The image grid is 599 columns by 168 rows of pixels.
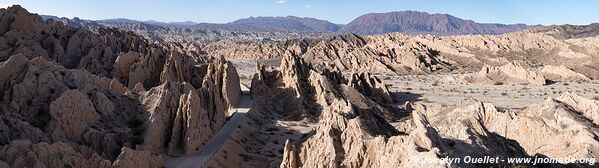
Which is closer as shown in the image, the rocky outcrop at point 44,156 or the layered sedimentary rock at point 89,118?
the rocky outcrop at point 44,156

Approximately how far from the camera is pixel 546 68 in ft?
309

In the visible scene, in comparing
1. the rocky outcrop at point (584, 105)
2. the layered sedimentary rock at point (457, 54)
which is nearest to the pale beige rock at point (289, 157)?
the rocky outcrop at point (584, 105)

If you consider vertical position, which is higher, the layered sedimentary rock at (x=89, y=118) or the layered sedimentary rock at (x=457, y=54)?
the layered sedimentary rock at (x=89, y=118)

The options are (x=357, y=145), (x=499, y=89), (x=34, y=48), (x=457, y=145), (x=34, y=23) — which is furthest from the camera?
(x=499, y=89)

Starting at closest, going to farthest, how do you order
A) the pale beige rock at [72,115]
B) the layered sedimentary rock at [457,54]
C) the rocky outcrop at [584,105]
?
the pale beige rock at [72,115] → the rocky outcrop at [584,105] → the layered sedimentary rock at [457,54]

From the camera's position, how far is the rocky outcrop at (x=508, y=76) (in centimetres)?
8537

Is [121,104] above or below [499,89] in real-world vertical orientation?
above

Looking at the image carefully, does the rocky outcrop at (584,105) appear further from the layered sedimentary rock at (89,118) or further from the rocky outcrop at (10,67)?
the rocky outcrop at (10,67)

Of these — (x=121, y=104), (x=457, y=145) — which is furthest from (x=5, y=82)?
(x=457, y=145)

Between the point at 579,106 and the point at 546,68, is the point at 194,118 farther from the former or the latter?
the point at 546,68

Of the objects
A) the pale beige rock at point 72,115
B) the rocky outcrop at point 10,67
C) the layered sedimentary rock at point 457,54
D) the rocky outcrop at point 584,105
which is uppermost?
the rocky outcrop at point 10,67

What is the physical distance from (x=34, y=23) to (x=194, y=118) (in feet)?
106

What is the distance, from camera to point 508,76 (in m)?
89.4

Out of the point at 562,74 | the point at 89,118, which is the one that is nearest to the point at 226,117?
the point at 89,118
